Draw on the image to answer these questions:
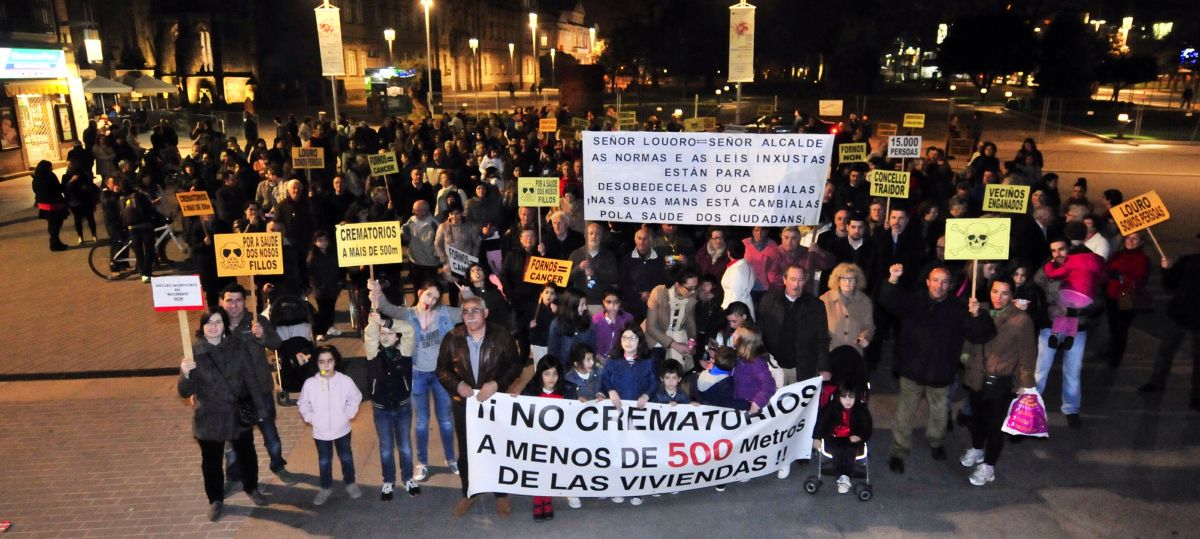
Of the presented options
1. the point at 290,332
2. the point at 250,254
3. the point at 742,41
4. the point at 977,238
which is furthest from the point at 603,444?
the point at 742,41

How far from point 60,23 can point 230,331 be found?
27.8m

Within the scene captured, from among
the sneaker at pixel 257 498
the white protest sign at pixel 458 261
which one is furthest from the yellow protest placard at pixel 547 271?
the sneaker at pixel 257 498

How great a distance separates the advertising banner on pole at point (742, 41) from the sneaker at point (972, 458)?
312 inches

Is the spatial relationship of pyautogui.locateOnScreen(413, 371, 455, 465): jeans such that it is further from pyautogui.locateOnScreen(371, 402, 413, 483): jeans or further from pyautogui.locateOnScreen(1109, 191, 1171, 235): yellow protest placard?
pyautogui.locateOnScreen(1109, 191, 1171, 235): yellow protest placard

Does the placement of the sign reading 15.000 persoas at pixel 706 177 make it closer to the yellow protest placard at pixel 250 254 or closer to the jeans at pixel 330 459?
the yellow protest placard at pixel 250 254

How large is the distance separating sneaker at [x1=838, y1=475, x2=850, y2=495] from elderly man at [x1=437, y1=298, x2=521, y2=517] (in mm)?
2909

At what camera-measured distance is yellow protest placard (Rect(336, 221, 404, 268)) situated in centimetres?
796

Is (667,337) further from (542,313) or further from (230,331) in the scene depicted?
(230,331)

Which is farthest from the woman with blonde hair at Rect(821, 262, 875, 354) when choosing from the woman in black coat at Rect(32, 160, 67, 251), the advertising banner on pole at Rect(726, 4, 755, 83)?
the woman in black coat at Rect(32, 160, 67, 251)

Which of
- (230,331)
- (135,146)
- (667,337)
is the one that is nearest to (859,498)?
(667,337)

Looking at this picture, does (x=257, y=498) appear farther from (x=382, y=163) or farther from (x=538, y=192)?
(x=382, y=163)

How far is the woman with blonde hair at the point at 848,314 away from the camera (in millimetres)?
7203

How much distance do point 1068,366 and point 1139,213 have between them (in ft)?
6.74

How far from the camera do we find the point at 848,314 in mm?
7234
